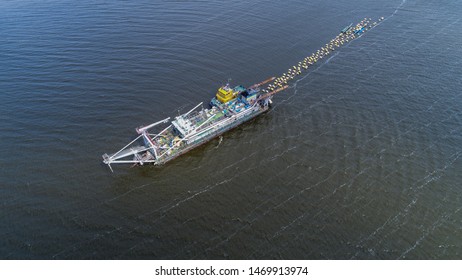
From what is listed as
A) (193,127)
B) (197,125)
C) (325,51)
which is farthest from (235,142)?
(325,51)

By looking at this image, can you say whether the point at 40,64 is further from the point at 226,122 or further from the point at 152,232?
the point at 152,232

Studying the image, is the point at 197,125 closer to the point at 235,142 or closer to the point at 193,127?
the point at 193,127

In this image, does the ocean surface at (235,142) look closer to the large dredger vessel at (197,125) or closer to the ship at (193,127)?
the ship at (193,127)

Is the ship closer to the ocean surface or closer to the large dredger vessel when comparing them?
the large dredger vessel

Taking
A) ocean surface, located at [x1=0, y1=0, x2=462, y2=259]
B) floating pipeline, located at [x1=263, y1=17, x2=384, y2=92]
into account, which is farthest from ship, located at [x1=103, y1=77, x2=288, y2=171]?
floating pipeline, located at [x1=263, y1=17, x2=384, y2=92]

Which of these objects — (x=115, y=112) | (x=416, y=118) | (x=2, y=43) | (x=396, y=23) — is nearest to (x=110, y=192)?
(x=115, y=112)
